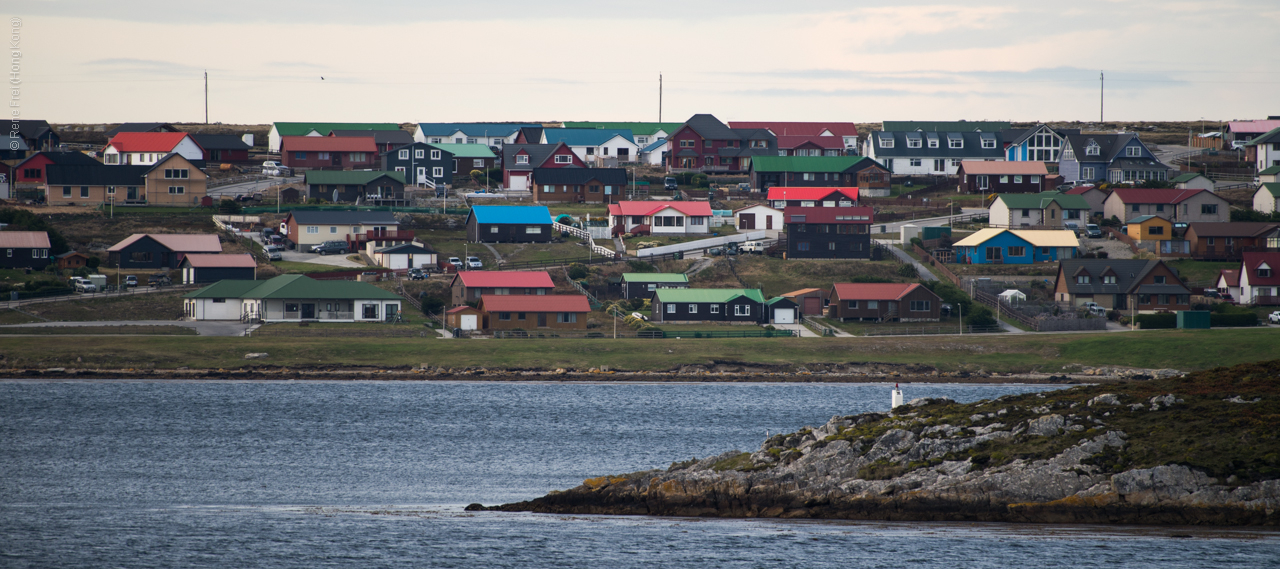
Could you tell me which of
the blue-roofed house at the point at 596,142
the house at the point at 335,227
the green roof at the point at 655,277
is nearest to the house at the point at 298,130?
the blue-roofed house at the point at 596,142

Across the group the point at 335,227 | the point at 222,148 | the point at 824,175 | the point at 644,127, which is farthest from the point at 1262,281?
the point at 222,148

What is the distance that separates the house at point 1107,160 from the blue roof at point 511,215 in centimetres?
5778

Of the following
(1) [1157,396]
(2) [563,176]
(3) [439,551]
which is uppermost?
(2) [563,176]

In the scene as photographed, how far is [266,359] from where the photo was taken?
69125 millimetres

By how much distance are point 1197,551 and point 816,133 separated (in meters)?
124

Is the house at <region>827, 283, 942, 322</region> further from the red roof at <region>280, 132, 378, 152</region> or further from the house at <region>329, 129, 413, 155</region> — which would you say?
the house at <region>329, 129, 413, 155</region>

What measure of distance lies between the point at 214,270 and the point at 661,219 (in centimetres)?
3698

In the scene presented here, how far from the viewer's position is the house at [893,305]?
82.2 meters

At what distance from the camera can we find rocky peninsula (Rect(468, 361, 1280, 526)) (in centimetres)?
3091

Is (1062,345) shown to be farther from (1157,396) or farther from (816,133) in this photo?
(816,133)

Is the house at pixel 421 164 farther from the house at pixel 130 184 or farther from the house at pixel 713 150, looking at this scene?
A: the house at pixel 713 150

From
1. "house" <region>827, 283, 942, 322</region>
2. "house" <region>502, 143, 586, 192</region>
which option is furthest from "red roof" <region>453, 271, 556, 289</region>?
"house" <region>502, 143, 586, 192</region>

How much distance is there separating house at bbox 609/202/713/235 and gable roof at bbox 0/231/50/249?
4262 centimetres

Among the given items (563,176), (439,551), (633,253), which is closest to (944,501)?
(439,551)
